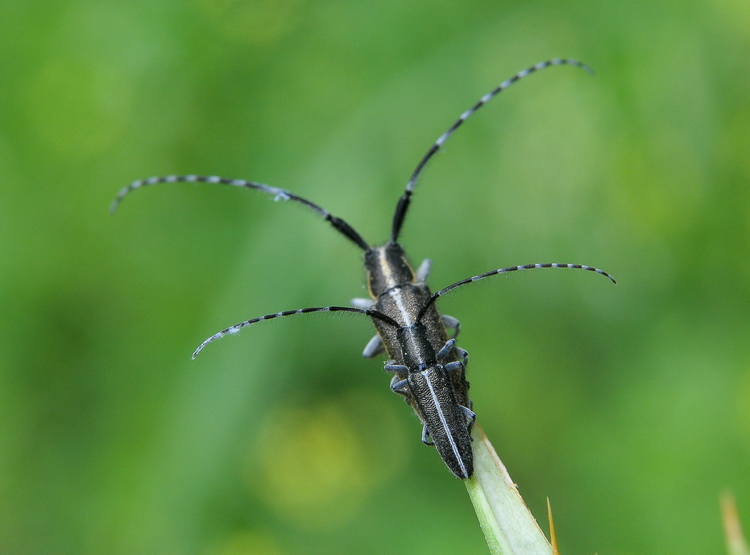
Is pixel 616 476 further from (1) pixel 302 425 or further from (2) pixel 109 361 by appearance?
(2) pixel 109 361

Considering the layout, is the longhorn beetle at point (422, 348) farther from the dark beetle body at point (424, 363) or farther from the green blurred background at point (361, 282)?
the green blurred background at point (361, 282)

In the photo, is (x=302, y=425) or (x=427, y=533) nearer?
(x=427, y=533)

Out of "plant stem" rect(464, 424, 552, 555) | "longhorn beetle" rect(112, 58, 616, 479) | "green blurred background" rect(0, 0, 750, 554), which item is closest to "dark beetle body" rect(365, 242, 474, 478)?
"longhorn beetle" rect(112, 58, 616, 479)

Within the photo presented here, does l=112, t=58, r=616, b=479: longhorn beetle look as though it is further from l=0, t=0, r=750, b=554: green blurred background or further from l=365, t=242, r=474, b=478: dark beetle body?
l=0, t=0, r=750, b=554: green blurred background

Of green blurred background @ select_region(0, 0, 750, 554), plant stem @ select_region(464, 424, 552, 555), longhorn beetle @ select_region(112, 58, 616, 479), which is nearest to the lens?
plant stem @ select_region(464, 424, 552, 555)

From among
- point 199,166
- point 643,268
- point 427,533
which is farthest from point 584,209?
point 199,166

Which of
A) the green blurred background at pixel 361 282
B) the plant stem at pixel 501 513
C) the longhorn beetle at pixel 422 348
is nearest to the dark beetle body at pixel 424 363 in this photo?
the longhorn beetle at pixel 422 348

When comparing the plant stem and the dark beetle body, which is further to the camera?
the dark beetle body

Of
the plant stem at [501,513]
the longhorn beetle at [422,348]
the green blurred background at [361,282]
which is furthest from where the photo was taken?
the green blurred background at [361,282]

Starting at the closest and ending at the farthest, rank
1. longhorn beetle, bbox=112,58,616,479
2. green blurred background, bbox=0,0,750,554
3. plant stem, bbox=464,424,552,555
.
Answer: plant stem, bbox=464,424,552,555 < longhorn beetle, bbox=112,58,616,479 < green blurred background, bbox=0,0,750,554
